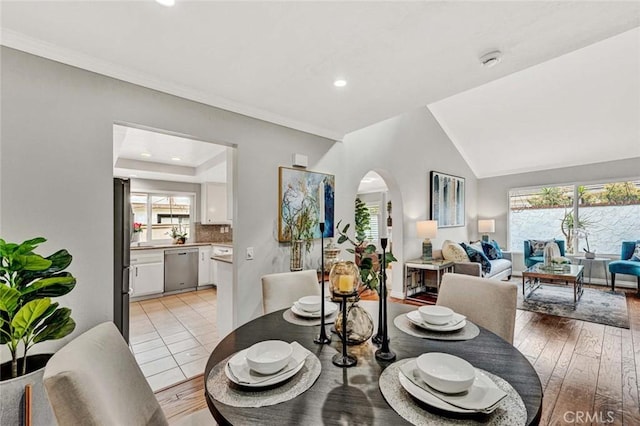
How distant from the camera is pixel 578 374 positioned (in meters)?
2.39

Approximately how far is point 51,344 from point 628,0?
149 inches

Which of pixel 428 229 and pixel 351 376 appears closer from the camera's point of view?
pixel 351 376

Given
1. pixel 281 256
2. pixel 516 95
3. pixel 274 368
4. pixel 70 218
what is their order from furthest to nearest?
pixel 516 95 → pixel 281 256 → pixel 70 218 → pixel 274 368

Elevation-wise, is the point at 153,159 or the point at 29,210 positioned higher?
the point at 153,159

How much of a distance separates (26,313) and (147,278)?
4.08 meters

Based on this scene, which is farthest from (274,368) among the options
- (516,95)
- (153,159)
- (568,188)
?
(568,188)

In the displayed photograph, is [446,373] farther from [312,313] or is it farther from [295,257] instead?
[295,257]

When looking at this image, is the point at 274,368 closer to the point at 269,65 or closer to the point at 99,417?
the point at 99,417

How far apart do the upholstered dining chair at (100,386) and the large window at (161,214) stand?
528 cm

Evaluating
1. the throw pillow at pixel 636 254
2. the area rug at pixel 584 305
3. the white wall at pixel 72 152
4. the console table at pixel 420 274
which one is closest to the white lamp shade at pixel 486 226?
the area rug at pixel 584 305

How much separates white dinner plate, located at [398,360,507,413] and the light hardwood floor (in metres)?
1.57

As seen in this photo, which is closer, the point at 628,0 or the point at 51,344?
the point at 628,0

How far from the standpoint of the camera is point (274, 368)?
975 mm

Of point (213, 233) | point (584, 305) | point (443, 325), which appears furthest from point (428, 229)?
point (213, 233)
